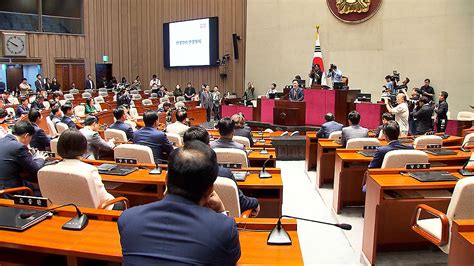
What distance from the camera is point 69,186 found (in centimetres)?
287

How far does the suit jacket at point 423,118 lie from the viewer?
26.2 feet

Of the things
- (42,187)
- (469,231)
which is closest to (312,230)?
(469,231)

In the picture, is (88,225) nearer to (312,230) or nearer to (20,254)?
(20,254)

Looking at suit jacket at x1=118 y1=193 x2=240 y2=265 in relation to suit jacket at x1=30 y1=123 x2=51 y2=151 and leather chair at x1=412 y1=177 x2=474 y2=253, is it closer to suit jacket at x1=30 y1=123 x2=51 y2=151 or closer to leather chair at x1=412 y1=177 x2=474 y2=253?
leather chair at x1=412 y1=177 x2=474 y2=253

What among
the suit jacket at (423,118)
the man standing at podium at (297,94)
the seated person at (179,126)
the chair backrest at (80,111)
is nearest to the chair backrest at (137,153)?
the seated person at (179,126)

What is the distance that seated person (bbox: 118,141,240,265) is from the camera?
1482 mm

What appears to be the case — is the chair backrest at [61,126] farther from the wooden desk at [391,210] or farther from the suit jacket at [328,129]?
the wooden desk at [391,210]

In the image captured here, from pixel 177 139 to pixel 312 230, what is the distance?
2340mm

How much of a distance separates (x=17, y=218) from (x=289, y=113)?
8.71 meters

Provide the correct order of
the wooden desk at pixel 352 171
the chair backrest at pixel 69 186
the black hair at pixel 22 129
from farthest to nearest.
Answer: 1. the wooden desk at pixel 352 171
2. the black hair at pixel 22 129
3. the chair backrest at pixel 69 186

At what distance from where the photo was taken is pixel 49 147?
5.56 meters

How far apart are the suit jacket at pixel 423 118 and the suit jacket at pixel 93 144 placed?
5.67 metres

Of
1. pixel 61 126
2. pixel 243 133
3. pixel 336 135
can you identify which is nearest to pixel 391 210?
pixel 243 133

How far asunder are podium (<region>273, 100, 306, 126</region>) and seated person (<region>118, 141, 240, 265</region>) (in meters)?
8.98
